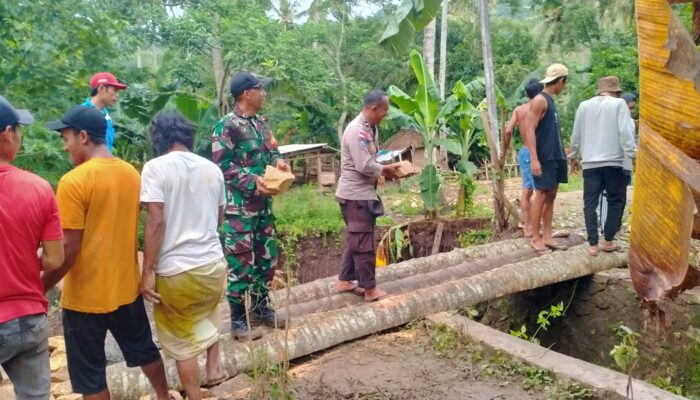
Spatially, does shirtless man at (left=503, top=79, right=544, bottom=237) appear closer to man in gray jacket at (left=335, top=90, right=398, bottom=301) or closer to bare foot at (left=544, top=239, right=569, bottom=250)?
bare foot at (left=544, top=239, right=569, bottom=250)

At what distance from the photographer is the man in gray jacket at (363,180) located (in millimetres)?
4766

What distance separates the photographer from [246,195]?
4145 millimetres

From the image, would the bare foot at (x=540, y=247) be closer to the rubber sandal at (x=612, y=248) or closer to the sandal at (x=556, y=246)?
the sandal at (x=556, y=246)

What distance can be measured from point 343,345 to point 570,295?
9.41ft

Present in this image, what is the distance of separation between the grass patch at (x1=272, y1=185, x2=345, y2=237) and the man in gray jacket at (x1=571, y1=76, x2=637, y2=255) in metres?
5.71

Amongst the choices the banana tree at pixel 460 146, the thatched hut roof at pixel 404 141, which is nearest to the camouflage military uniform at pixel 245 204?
the banana tree at pixel 460 146

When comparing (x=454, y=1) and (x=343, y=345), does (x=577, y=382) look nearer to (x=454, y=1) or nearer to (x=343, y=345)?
(x=343, y=345)

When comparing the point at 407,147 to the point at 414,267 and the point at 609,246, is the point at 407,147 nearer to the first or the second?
the point at 414,267

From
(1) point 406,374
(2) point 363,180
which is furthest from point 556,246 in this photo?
(1) point 406,374

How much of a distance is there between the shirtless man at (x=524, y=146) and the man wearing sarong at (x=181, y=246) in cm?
382

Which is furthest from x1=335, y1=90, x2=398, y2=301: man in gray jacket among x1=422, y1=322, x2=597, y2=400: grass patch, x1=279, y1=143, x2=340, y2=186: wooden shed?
x1=279, y1=143, x2=340, y2=186: wooden shed

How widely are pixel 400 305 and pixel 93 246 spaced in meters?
2.49

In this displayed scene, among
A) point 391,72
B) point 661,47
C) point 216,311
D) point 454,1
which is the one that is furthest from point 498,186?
point 454,1

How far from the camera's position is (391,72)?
78.5ft
